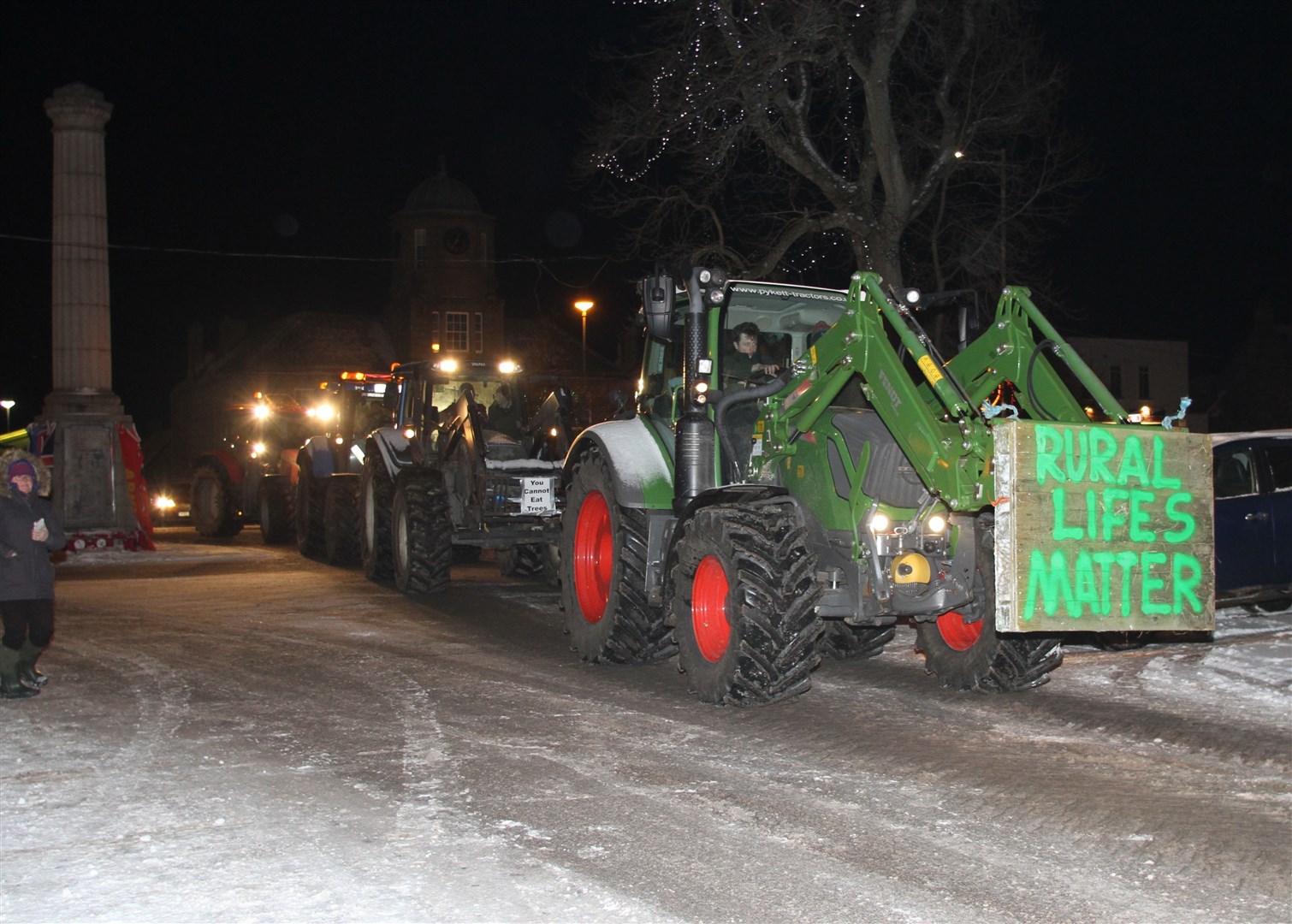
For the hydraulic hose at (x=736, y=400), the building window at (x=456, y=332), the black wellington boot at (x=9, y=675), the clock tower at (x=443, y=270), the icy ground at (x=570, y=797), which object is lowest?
the icy ground at (x=570, y=797)

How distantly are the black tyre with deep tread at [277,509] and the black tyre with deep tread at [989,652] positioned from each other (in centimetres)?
1636

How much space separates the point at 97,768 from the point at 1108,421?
5962 mm

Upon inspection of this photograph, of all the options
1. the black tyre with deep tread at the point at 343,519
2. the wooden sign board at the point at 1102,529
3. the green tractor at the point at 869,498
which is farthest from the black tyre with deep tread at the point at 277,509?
the wooden sign board at the point at 1102,529

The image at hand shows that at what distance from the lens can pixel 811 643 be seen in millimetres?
7742

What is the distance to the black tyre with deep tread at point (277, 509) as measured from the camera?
22938 millimetres

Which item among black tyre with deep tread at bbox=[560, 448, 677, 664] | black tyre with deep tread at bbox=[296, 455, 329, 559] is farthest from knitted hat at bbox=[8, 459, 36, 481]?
black tyre with deep tread at bbox=[296, 455, 329, 559]

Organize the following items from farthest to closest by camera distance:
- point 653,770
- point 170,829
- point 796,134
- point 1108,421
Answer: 1. point 796,134
2. point 1108,421
3. point 653,770
4. point 170,829

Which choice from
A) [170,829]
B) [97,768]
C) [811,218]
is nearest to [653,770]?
[170,829]

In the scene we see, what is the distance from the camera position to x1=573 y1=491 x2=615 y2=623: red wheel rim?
33.5 feet

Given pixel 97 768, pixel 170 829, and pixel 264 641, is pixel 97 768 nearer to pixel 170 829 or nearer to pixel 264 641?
pixel 170 829

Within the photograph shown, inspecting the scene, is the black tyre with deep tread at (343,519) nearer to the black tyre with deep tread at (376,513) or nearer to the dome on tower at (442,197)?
the black tyre with deep tread at (376,513)

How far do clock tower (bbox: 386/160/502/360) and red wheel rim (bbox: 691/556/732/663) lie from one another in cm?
4866

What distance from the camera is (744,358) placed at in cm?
940

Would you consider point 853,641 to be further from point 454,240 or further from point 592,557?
point 454,240
